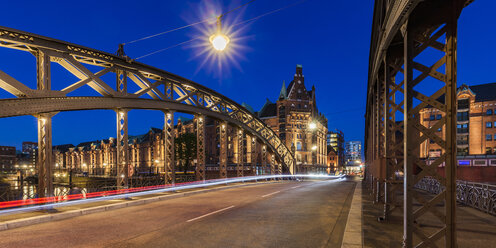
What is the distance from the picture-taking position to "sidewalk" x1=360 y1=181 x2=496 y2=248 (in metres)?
6.23

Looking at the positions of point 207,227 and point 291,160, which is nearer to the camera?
point 207,227

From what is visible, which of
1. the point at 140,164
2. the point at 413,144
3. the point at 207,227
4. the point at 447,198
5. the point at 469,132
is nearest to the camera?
the point at 447,198

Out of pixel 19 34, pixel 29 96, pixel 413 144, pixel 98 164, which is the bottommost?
pixel 98 164

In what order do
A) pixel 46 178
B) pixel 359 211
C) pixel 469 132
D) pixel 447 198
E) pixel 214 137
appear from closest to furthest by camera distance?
pixel 447 198, pixel 359 211, pixel 46 178, pixel 469 132, pixel 214 137

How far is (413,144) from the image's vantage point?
15.7 feet

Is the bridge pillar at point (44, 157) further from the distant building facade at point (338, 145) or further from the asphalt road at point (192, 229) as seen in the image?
the distant building facade at point (338, 145)

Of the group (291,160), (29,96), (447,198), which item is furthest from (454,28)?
(291,160)

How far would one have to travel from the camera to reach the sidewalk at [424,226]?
20.5 feet

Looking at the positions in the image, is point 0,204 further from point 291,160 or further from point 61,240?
point 291,160

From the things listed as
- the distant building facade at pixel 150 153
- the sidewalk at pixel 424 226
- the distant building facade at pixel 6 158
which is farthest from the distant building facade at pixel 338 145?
the distant building facade at pixel 6 158

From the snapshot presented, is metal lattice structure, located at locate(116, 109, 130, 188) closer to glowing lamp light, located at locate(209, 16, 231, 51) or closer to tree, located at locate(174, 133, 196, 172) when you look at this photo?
glowing lamp light, located at locate(209, 16, 231, 51)

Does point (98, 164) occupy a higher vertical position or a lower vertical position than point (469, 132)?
lower

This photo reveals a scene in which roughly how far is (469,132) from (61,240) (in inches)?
2880

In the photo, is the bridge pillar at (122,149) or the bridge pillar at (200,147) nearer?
the bridge pillar at (122,149)
